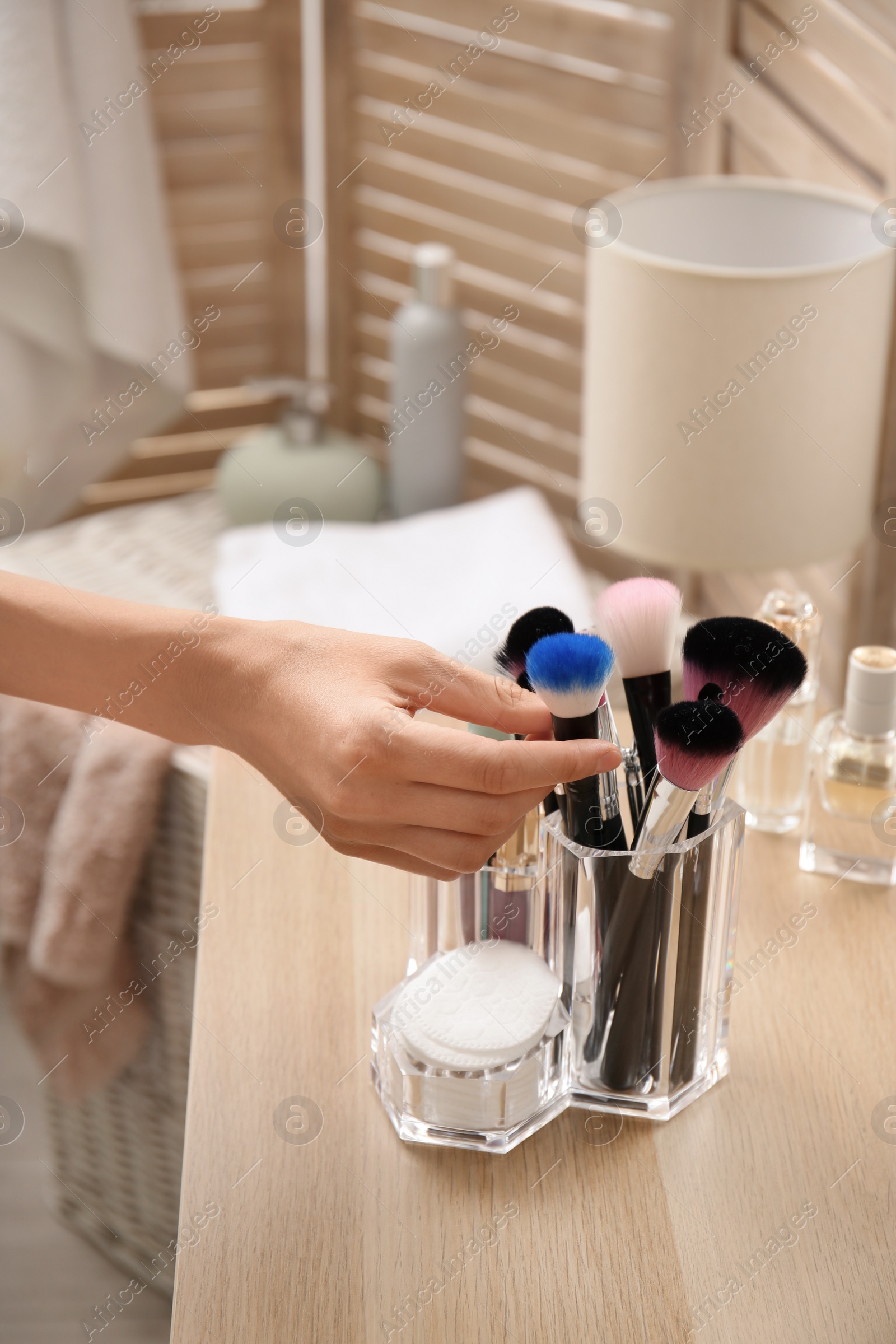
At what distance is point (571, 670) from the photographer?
0.43 m

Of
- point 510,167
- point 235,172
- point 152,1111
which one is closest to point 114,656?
point 152,1111

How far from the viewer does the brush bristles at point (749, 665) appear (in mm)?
436

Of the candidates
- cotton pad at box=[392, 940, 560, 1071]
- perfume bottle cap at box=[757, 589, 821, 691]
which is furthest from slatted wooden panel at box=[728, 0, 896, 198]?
cotton pad at box=[392, 940, 560, 1071]

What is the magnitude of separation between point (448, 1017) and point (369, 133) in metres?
1.24

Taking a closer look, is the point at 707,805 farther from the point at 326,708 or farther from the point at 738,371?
the point at 738,371

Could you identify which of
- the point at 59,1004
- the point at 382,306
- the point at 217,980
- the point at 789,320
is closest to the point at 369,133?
the point at 382,306

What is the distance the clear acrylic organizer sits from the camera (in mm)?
467

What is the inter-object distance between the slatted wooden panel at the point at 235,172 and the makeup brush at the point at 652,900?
1.22 metres

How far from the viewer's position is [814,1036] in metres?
0.55

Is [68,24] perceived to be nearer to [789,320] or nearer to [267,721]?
[789,320]

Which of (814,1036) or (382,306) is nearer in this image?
(814,1036)

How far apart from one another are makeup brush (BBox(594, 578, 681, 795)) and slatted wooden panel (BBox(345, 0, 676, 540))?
89cm

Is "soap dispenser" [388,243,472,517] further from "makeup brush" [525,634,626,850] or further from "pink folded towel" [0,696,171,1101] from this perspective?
"makeup brush" [525,634,626,850]

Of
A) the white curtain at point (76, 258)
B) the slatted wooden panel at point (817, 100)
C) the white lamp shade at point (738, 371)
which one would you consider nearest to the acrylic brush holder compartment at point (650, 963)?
the white lamp shade at point (738, 371)
